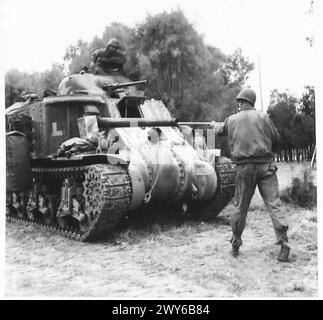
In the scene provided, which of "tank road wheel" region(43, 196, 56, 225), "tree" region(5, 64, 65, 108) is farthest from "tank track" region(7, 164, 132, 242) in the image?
"tree" region(5, 64, 65, 108)

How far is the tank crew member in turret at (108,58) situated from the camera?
439 inches

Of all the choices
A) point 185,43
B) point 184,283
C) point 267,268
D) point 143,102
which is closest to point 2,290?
point 184,283

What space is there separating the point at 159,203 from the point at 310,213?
2.71m

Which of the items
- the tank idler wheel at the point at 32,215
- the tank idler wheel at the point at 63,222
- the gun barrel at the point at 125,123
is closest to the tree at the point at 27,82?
the gun barrel at the point at 125,123

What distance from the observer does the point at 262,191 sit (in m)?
6.73

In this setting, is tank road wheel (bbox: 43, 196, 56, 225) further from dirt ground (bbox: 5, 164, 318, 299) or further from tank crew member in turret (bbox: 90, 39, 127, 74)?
tank crew member in turret (bbox: 90, 39, 127, 74)

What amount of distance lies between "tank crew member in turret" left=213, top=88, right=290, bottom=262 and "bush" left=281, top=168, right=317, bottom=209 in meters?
4.15

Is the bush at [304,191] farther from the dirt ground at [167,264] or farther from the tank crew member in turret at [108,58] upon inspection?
the tank crew member in turret at [108,58]

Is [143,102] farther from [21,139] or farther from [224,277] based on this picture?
[224,277]

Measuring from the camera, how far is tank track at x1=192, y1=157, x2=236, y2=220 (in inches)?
383

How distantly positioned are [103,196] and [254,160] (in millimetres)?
2368

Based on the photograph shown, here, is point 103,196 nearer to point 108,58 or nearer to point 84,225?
point 84,225

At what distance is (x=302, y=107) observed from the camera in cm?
834

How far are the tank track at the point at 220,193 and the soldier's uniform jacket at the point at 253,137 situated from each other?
2980 millimetres
